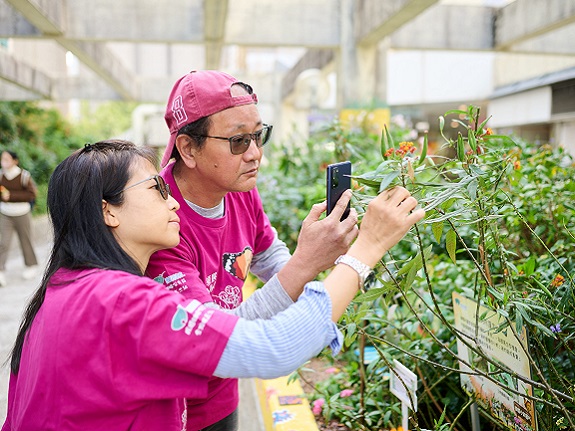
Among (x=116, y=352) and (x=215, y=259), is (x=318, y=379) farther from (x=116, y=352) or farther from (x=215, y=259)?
(x=116, y=352)

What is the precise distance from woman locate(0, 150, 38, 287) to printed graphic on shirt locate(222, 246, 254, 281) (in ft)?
21.9

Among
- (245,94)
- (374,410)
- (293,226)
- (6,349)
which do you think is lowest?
(6,349)

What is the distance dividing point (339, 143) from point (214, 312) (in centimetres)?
300

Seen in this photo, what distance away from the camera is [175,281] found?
61.1 inches

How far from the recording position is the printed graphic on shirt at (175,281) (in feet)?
5.05

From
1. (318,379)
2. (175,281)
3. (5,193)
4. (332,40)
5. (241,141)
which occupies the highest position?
(332,40)

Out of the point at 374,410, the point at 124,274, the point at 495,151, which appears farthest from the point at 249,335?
the point at 374,410

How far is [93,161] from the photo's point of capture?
148 cm

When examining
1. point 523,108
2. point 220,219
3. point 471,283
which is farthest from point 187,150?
point 523,108

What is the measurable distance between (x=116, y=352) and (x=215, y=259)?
56cm

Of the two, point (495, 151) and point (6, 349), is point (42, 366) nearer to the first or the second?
point (495, 151)

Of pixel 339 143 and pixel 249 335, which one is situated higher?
pixel 339 143

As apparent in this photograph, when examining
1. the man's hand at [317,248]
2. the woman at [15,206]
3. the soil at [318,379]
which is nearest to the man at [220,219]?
the man's hand at [317,248]

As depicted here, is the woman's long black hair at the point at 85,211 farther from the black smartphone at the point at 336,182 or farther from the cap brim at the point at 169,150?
the black smartphone at the point at 336,182
